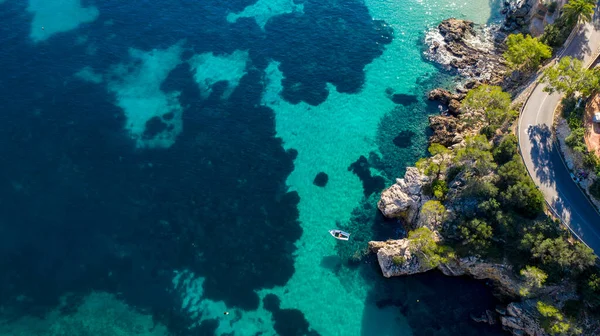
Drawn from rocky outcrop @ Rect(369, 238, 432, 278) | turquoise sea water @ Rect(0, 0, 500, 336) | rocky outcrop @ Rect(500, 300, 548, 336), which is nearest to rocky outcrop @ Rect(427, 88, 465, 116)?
turquoise sea water @ Rect(0, 0, 500, 336)

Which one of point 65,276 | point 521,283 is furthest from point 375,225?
point 65,276

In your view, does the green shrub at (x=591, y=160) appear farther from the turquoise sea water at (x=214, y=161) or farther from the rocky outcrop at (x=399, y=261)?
the rocky outcrop at (x=399, y=261)

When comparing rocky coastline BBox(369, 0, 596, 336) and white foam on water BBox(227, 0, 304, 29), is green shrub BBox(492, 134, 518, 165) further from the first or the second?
white foam on water BBox(227, 0, 304, 29)

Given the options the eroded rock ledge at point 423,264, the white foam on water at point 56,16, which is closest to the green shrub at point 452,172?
the eroded rock ledge at point 423,264

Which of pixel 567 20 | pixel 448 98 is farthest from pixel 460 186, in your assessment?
pixel 567 20

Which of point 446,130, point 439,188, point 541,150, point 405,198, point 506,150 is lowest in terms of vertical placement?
point 405,198

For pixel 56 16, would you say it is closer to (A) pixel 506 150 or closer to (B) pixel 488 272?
(A) pixel 506 150
